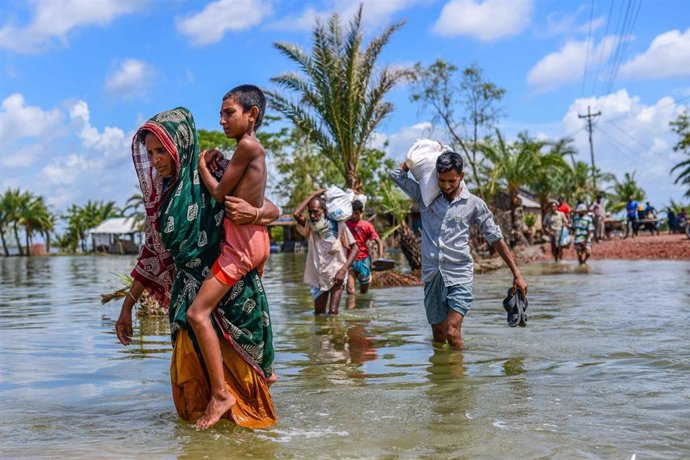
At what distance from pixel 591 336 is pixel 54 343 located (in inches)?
213

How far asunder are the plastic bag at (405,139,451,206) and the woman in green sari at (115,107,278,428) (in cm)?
238

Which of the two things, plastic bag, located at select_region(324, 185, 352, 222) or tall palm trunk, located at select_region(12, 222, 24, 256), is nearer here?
plastic bag, located at select_region(324, 185, 352, 222)

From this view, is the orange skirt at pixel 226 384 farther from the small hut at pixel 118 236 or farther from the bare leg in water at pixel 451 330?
the small hut at pixel 118 236

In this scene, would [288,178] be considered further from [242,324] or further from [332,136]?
[242,324]

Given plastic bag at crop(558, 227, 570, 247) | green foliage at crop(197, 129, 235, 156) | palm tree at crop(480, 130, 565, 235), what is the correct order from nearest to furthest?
plastic bag at crop(558, 227, 570, 247)
palm tree at crop(480, 130, 565, 235)
green foliage at crop(197, 129, 235, 156)

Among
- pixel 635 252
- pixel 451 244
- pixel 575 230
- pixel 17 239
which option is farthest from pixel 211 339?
pixel 17 239

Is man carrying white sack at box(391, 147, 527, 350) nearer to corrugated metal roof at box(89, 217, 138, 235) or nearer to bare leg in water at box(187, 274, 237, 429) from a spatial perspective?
bare leg in water at box(187, 274, 237, 429)

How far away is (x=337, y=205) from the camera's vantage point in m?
9.84

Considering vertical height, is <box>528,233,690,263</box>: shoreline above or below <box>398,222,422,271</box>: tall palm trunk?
below

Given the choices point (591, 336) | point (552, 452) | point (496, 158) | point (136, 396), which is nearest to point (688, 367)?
point (591, 336)

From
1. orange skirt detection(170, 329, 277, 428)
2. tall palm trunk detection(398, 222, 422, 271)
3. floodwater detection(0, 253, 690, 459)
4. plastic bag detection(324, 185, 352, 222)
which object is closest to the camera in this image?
floodwater detection(0, 253, 690, 459)

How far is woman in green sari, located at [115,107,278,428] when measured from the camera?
402 centimetres

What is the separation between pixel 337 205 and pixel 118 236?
60944 mm

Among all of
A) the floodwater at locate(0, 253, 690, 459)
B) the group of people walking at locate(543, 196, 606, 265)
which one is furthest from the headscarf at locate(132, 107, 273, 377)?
the group of people walking at locate(543, 196, 606, 265)
